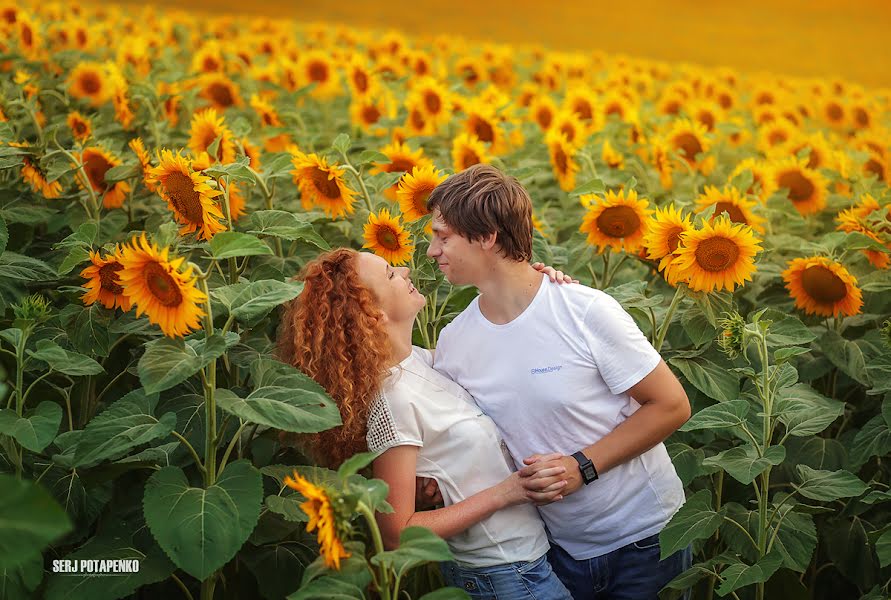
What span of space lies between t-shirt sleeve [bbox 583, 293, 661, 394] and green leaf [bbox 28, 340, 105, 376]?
1.22 meters

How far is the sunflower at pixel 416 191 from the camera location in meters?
3.00

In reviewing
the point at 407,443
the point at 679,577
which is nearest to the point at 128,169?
the point at 407,443

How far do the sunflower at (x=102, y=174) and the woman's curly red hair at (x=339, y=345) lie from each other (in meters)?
1.21

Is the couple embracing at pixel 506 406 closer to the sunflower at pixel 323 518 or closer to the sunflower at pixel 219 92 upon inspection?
the sunflower at pixel 323 518

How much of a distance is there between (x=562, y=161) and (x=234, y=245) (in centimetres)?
248

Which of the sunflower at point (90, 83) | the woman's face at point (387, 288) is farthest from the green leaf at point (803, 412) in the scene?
the sunflower at point (90, 83)

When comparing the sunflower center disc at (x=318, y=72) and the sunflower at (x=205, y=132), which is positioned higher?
the sunflower center disc at (x=318, y=72)

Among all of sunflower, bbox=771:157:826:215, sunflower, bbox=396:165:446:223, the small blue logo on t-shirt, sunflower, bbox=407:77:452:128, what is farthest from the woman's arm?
sunflower, bbox=407:77:452:128

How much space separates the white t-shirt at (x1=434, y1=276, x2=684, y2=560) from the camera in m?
2.40

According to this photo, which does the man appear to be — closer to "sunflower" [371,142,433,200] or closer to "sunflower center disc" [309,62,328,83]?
"sunflower" [371,142,433,200]

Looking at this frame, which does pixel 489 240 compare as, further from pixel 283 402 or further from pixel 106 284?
pixel 106 284

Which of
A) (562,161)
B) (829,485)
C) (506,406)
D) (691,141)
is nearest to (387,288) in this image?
(506,406)

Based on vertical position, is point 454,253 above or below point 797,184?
below

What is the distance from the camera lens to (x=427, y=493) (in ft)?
7.82
